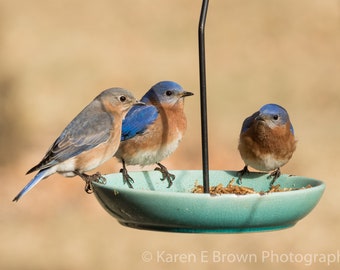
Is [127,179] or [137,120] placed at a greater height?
[137,120]

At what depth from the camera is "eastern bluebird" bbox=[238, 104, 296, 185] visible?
276 inches

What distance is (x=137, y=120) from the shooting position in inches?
265

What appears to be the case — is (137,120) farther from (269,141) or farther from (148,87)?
(148,87)

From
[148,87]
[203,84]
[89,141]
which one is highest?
[203,84]

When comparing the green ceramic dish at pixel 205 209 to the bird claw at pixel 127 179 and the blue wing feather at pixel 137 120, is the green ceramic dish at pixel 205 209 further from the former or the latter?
the blue wing feather at pixel 137 120

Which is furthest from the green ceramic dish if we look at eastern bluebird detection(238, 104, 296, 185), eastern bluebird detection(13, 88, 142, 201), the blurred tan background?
the blurred tan background

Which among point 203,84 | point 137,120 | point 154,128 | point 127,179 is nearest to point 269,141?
point 154,128

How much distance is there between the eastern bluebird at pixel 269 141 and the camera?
702 cm

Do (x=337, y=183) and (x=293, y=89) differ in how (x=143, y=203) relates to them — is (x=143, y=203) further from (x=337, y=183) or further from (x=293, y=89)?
(x=293, y=89)

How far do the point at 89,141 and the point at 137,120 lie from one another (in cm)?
47

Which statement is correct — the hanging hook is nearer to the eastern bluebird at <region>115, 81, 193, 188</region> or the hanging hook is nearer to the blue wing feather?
the eastern bluebird at <region>115, 81, 193, 188</region>

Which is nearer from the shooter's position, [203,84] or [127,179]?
[203,84]

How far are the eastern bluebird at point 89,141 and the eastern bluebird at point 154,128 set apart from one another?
0.80 ft

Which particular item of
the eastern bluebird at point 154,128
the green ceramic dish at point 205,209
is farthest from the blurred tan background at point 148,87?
the green ceramic dish at point 205,209
